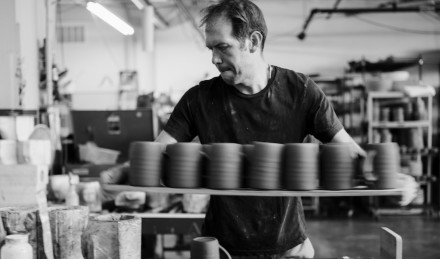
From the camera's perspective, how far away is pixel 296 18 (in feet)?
30.8

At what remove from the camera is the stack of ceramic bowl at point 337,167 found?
1.54m

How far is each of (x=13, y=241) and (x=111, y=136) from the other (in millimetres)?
2636

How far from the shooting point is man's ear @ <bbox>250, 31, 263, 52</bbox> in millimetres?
1921

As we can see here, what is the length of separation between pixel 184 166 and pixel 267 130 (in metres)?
0.53

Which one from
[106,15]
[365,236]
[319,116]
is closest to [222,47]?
[319,116]

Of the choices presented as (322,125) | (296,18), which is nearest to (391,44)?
(296,18)

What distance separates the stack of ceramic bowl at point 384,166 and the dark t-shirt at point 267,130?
390 millimetres

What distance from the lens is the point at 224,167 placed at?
1.56m

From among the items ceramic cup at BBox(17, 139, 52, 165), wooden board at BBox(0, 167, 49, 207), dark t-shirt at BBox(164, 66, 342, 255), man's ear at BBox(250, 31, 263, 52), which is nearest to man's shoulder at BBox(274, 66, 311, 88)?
dark t-shirt at BBox(164, 66, 342, 255)

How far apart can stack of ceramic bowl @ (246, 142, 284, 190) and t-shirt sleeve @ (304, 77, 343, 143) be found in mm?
428

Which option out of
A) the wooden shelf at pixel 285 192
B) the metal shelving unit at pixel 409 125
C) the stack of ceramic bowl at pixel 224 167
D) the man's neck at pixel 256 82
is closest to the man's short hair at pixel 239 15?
the man's neck at pixel 256 82

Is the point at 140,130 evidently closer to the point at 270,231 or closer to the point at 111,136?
the point at 111,136

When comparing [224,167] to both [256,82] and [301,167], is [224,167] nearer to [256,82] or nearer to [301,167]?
[301,167]

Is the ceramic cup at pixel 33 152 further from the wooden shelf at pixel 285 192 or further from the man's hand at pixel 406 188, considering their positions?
the man's hand at pixel 406 188
